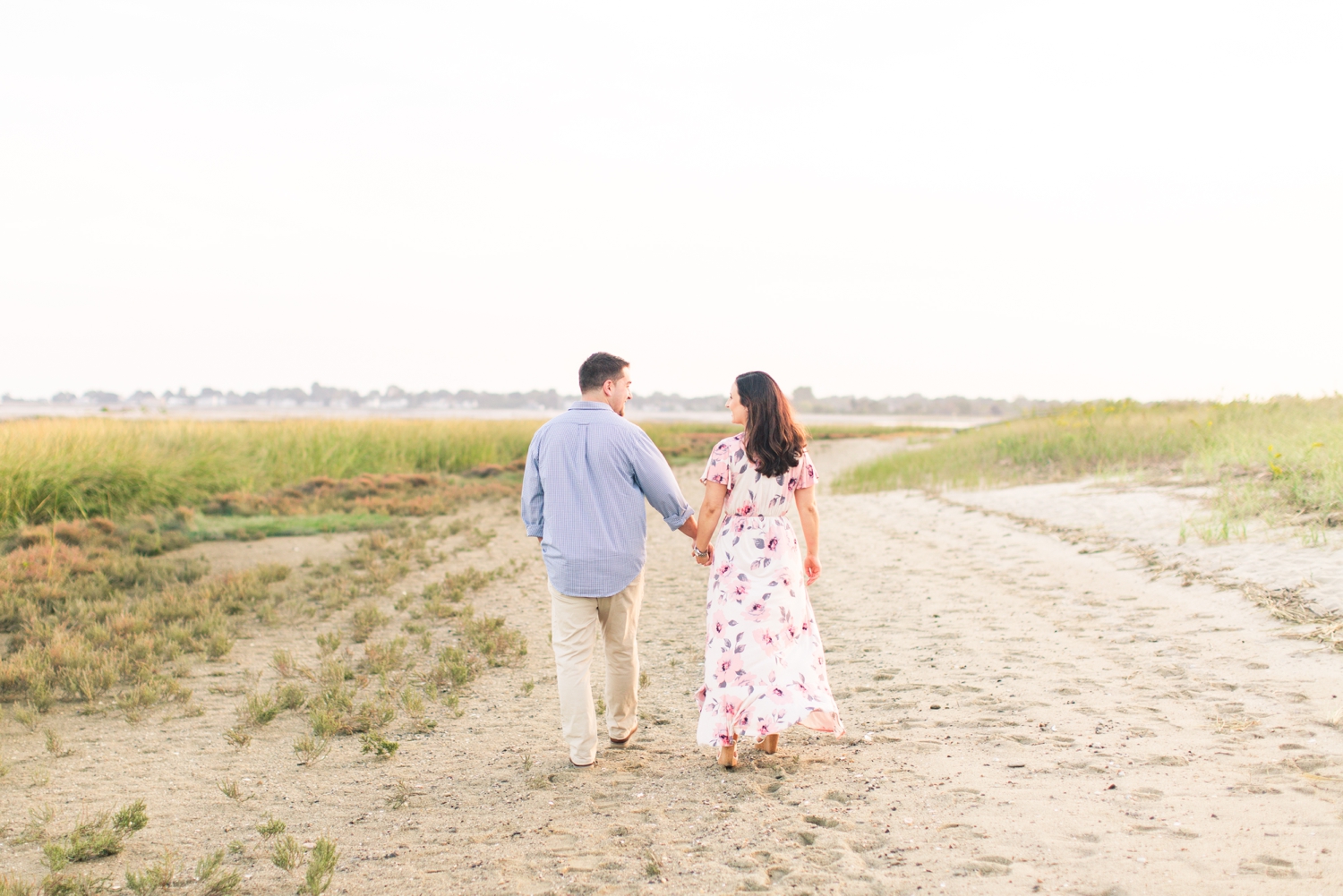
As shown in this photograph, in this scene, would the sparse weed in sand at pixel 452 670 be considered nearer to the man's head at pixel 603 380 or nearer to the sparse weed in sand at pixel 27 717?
the sparse weed in sand at pixel 27 717

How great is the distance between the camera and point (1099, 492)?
13266 millimetres

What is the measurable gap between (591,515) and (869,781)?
1820 millimetres

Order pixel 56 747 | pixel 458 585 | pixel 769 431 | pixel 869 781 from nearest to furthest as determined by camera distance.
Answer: pixel 869 781 < pixel 769 431 < pixel 56 747 < pixel 458 585

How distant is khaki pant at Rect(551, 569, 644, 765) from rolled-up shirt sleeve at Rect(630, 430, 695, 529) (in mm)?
415

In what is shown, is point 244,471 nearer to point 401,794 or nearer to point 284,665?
point 284,665

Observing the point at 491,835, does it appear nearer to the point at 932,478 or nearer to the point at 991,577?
the point at 991,577

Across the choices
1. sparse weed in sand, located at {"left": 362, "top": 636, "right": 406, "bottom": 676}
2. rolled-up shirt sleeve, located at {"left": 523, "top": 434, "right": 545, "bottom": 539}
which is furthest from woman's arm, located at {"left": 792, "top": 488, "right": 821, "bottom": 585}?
sparse weed in sand, located at {"left": 362, "top": 636, "right": 406, "bottom": 676}

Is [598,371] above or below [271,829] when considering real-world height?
above

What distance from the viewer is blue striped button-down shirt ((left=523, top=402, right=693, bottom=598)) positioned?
415 centimetres

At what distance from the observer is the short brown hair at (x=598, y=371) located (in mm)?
4273

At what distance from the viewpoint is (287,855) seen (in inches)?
131

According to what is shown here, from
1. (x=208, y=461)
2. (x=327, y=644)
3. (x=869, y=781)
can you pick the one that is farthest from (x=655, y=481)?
(x=208, y=461)

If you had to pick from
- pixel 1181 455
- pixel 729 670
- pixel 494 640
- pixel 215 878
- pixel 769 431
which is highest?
pixel 769 431

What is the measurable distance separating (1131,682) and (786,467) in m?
2.97
